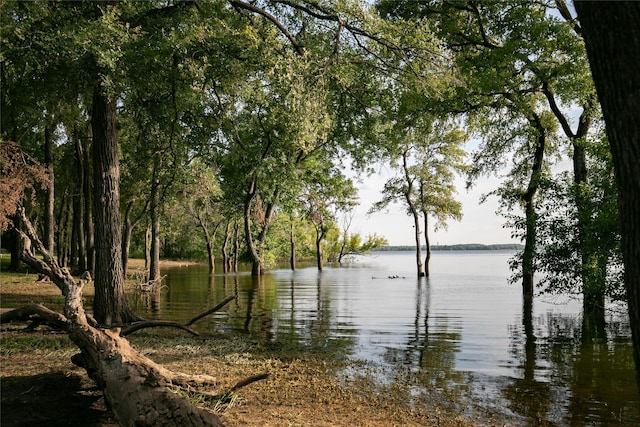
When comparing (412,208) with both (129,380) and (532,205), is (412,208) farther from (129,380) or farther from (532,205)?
(129,380)

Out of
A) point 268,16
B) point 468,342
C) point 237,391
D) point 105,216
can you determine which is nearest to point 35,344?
point 105,216

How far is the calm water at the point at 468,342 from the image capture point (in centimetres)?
691

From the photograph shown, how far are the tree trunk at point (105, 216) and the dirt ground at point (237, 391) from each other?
140 cm

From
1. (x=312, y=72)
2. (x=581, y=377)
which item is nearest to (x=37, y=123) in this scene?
(x=312, y=72)

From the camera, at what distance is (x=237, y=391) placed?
6312mm

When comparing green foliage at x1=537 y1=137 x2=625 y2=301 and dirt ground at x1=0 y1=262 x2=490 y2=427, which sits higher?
green foliage at x1=537 y1=137 x2=625 y2=301

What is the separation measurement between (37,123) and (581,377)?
20601 mm

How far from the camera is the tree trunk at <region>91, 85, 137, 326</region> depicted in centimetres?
1094

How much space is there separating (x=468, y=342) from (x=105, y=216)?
8.78 meters

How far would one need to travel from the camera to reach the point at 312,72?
10.1 metres

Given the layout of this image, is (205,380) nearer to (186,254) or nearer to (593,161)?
(593,161)

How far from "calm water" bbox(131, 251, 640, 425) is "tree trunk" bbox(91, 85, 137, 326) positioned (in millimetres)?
2375

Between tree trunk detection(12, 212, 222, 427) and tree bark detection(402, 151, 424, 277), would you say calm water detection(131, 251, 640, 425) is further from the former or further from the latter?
tree bark detection(402, 151, 424, 277)

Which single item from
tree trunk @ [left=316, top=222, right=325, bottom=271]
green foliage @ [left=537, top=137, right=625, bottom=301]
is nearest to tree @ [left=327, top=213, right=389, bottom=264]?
tree trunk @ [left=316, top=222, right=325, bottom=271]
